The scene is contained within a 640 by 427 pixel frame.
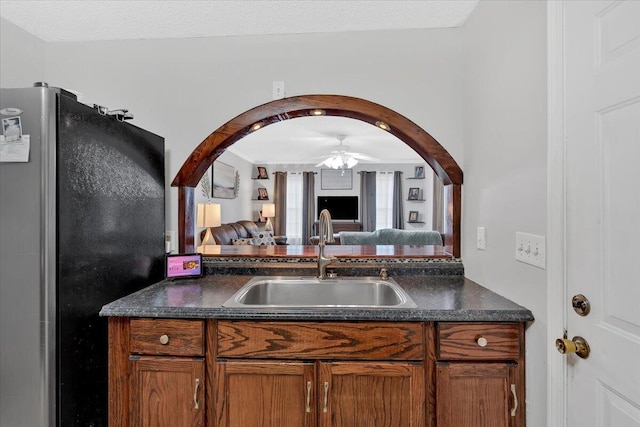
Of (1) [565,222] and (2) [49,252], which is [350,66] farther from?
(2) [49,252]

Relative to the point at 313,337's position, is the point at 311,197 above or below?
above

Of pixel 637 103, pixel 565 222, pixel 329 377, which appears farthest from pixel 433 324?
pixel 637 103

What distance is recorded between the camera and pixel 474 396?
1.21 m

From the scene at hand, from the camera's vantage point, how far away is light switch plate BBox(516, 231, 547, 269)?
1.12 m

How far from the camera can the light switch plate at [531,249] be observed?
1.12m

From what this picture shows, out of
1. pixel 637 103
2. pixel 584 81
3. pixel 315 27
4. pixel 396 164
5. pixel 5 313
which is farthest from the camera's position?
pixel 396 164

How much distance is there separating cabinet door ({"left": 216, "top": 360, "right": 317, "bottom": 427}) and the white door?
2.94 feet

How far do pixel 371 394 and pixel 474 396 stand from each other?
1.31ft

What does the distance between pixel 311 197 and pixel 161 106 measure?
6.05m

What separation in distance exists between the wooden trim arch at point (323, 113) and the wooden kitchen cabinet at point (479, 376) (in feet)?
2.17

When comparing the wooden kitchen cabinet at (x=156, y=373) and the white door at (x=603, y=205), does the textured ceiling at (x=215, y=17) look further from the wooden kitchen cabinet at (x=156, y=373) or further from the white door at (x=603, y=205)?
the wooden kitchen cabinet at (x=156, y=373)

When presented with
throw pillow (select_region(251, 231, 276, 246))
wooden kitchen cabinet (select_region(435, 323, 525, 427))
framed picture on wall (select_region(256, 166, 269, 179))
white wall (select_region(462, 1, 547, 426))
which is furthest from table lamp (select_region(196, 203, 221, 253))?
framed picture on wall (select_region(256, 166, 269, 179))

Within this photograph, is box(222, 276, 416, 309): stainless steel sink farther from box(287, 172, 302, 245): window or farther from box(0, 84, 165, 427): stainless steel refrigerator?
box(287, 172, 302, 245): window

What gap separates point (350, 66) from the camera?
72.8 inches
